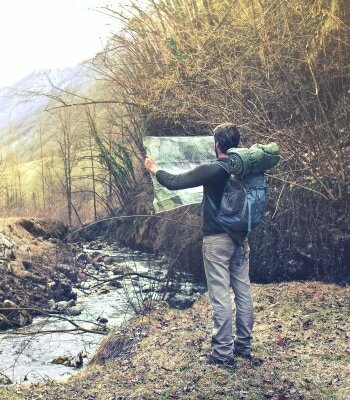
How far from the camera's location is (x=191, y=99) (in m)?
11.6

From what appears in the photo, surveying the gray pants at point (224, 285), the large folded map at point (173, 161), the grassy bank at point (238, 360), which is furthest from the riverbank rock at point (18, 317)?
the gray pants at point (224, 285)

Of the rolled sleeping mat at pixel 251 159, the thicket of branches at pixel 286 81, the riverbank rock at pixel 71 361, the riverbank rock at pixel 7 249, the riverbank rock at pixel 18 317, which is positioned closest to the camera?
the rolled sleeping mat at pixel 251 159

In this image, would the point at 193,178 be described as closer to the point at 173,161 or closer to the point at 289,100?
the point at 173,161

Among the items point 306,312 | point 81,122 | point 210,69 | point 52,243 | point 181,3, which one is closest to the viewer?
point 306,312

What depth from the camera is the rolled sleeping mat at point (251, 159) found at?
17.7 ft

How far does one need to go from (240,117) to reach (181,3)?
14.9 ft

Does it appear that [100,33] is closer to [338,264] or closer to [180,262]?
[180,262]

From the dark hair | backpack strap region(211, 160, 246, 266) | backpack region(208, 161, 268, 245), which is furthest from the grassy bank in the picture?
the dark hair

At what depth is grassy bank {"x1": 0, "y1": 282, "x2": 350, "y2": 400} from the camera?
562cm

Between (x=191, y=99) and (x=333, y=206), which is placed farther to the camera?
(x=191, y=99)

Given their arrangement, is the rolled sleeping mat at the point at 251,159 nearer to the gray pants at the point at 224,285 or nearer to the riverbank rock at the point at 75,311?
the gray pants at the point at 224,285

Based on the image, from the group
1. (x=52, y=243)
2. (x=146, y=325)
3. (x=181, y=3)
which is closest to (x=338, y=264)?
(x=146, y=325)

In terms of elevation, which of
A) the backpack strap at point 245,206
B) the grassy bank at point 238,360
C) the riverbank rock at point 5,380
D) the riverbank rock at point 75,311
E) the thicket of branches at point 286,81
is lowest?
the riverbank rock at point 75,311

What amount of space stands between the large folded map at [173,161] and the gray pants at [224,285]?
48cm
